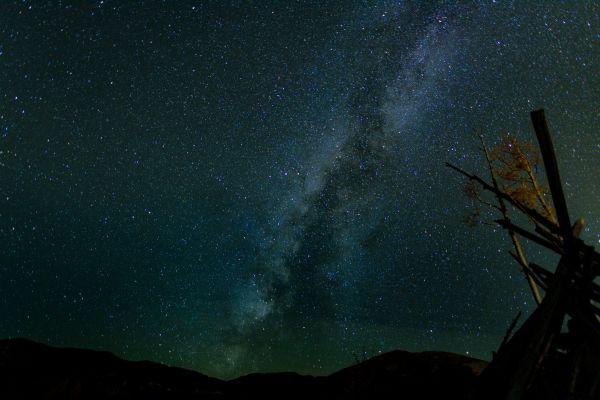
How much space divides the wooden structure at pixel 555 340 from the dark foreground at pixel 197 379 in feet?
6.13

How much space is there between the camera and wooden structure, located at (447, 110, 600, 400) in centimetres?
352

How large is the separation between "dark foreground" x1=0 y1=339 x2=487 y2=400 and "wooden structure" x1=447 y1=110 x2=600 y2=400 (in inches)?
73.5

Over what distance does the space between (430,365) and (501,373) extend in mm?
3076

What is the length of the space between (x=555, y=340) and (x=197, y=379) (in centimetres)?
587

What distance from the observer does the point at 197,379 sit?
684 centimetres

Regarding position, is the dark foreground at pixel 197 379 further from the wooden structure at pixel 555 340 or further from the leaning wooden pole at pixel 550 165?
the leaning wooden pole at pixel 550 165

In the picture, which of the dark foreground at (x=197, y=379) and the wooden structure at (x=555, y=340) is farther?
the dark foreground at (x=197, y=379)

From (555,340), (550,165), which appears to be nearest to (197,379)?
(555,340)

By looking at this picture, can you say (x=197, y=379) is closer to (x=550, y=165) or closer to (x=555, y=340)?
(x=555, y=340)

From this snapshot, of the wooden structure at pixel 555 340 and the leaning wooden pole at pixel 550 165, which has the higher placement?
the leaning wooden pole at pixel 550 165

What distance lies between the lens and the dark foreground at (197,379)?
5.83 m

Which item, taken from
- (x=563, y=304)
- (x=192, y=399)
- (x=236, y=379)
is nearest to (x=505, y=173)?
(x=563, y=304)

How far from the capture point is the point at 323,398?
693 centimetres

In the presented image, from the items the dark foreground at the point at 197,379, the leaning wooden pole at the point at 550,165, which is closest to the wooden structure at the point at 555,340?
the leaning wooden pole at the point at 550,165
